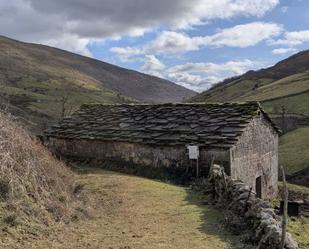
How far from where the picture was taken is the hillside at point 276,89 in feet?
214

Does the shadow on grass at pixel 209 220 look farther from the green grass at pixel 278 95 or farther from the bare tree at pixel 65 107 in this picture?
the green grass at pixel 278 95

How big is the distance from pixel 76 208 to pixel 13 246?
301 centimetres

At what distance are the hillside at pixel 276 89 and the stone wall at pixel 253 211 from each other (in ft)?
157

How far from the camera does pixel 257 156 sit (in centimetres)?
1916

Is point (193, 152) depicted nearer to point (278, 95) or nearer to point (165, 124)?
point (165, 124)

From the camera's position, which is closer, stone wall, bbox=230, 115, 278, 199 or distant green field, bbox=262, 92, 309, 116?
stone wall, bbox=230, 115, 278, 199

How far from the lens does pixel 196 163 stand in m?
17.5

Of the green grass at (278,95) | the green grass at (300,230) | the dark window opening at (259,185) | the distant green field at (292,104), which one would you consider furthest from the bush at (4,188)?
the green grass at (278,95)

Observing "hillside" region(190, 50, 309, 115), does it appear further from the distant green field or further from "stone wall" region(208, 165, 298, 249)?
"stone wall" region(208, 165, 298, 249)

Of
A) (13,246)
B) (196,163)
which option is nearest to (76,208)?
(13,246)

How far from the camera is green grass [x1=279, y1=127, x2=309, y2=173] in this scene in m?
34.9

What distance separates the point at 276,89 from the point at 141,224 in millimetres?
75683

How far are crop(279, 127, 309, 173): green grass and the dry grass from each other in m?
26.1

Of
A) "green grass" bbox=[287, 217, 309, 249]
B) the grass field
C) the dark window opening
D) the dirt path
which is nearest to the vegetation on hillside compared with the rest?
the dark window opening
